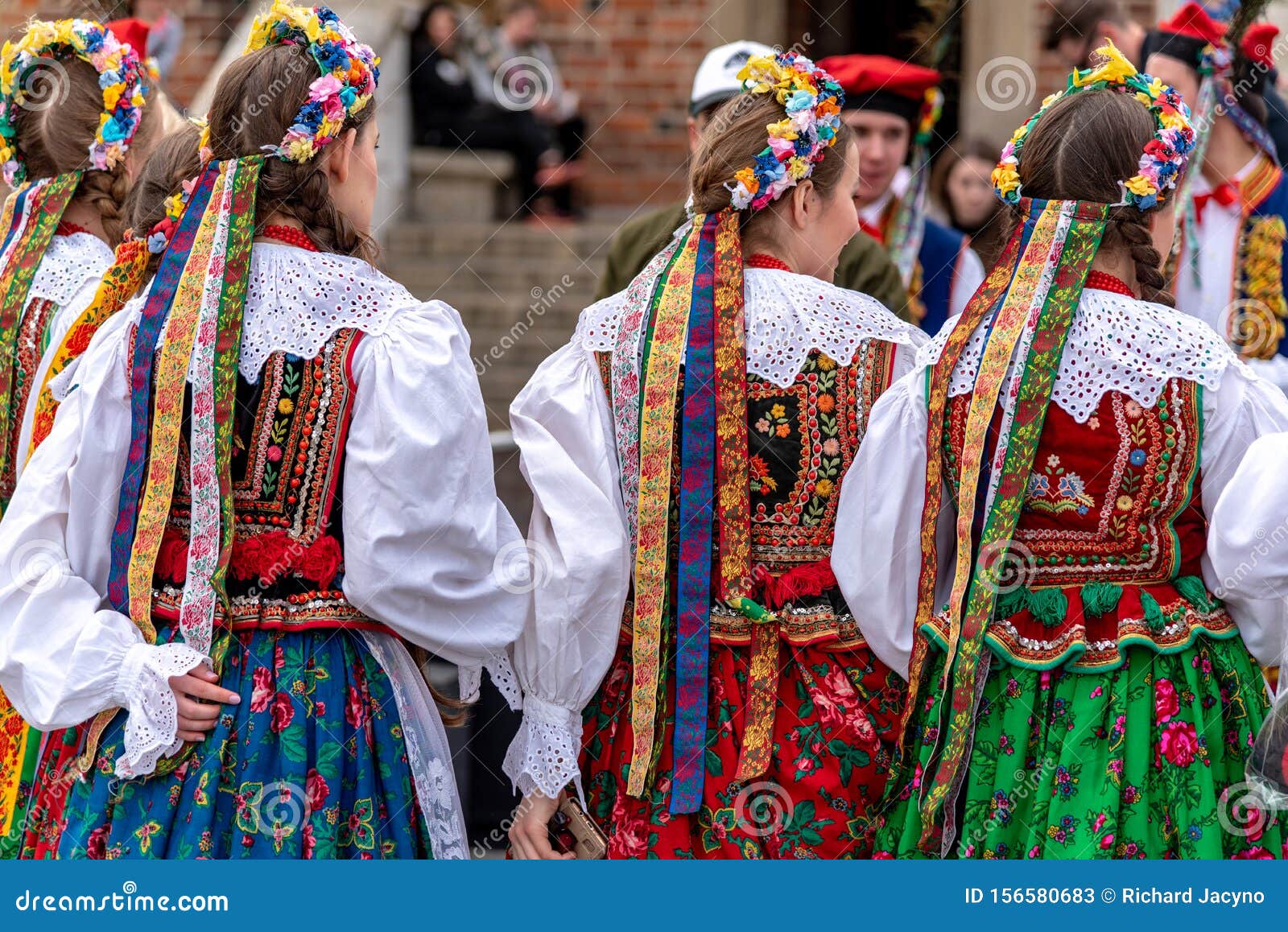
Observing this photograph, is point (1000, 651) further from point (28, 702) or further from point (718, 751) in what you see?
point (28, 702)

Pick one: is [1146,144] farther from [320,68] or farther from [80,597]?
[80,597]

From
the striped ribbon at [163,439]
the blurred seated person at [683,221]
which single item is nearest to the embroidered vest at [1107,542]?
the striped ribbon at [163,439]

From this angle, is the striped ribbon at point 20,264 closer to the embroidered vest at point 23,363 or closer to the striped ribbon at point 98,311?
the embroidered vest at point 23,363

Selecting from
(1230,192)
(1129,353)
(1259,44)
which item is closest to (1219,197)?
(1230,192)

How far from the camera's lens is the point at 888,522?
2418 mm

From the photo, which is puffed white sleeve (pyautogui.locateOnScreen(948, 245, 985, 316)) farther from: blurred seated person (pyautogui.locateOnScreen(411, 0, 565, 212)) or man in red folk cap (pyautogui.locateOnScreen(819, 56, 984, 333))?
blurred seated person (pyautogui.locateOnScreen(411, 0, 565, 212))

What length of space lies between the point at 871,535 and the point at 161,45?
13.9 ft

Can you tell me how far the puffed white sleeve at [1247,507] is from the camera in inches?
86.4

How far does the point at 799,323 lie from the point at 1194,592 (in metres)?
0.70

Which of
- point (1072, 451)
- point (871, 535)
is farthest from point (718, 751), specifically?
point (1072, 451)

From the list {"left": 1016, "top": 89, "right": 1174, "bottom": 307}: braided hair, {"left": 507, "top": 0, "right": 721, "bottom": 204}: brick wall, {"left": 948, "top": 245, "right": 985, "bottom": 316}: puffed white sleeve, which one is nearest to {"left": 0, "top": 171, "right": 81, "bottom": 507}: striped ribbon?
{"left": 1016, "top": 89, "right": 1174, "bottom": 307}: braided hair

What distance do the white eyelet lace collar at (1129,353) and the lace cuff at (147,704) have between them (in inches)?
47.7

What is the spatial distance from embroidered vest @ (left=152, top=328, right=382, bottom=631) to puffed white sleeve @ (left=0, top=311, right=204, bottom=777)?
0.31 ft

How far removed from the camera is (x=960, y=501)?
2359mm
